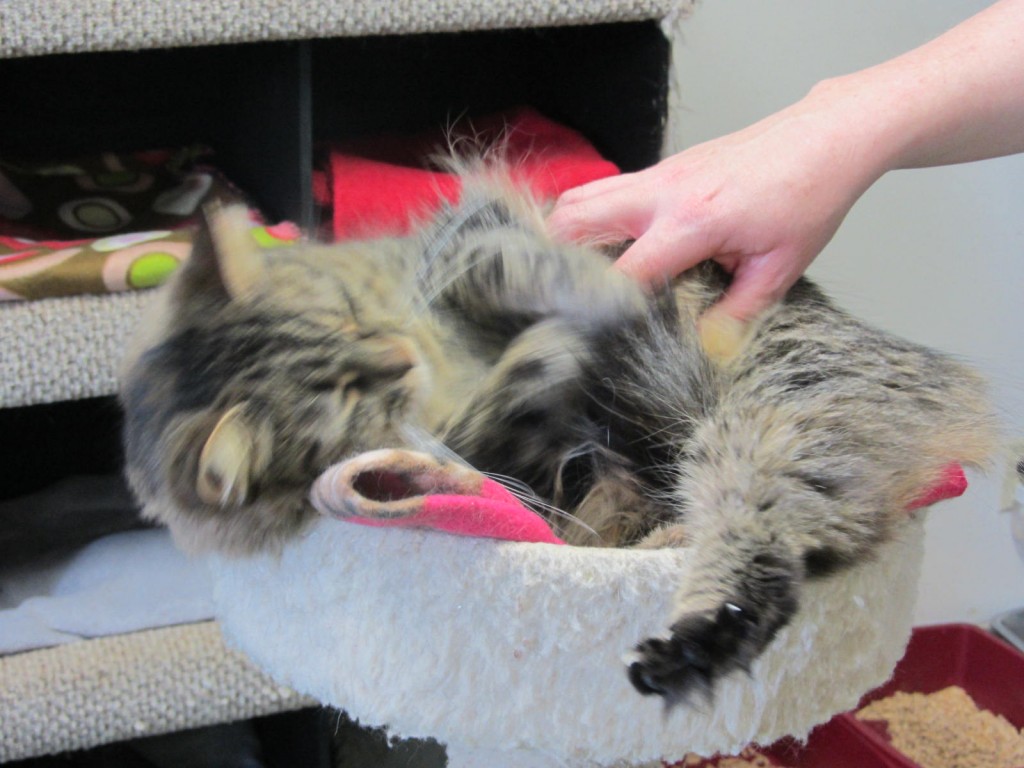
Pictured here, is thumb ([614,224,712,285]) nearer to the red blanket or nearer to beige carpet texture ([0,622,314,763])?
the red blanket

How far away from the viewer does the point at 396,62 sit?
1.79m

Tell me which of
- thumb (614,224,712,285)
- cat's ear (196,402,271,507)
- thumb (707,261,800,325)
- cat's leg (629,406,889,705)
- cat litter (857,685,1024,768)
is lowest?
cat litter (857,685,1024,768)

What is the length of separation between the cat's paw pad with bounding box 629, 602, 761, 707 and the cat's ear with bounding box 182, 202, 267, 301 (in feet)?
1.40

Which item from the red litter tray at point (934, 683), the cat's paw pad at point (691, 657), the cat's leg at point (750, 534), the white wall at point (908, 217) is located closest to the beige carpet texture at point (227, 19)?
the white wall at point (908, 217)

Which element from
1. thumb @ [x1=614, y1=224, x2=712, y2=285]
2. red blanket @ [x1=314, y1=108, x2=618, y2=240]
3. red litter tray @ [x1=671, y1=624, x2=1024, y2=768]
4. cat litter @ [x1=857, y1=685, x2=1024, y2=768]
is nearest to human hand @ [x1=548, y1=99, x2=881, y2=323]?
thumb @ [x1=614, y1=224, x2=712, y2=285]

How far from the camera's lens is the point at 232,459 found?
652mm

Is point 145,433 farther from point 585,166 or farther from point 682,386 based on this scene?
point 585,166

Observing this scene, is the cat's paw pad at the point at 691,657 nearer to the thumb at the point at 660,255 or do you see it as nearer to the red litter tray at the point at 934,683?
the thumb at the point at 660,255

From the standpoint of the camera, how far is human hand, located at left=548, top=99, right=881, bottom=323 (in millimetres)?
892

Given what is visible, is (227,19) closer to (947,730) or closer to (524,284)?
(524,284)

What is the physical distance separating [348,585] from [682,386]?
1.11ft

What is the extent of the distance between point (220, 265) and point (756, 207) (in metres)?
0.51

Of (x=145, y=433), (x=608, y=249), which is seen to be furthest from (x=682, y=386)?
(x=145, y=433)

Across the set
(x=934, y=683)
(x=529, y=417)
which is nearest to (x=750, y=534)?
(x=529, y=417)
